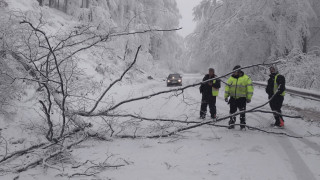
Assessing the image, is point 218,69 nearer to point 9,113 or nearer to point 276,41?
point 276,41

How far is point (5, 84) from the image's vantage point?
551 cm

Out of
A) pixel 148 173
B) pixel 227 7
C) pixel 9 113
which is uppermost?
pixel 227 7

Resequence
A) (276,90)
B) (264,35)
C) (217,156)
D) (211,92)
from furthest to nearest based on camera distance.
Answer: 1. (264,35)
2. (211,92)
3. (276,90)
4. (217,156)

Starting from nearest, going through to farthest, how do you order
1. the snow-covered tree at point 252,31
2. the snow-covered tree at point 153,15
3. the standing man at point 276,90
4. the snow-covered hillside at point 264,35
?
the standing man at point 276,90 → the snow-covered hillside at point 264,35 → the snow-covered tree at point 252,31 → the snow-covered tree at point 153,15

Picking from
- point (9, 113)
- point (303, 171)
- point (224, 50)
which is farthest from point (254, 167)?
point (224, 50)

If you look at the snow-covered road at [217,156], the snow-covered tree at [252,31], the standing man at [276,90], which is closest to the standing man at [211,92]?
the snow-covered road at [217,156]

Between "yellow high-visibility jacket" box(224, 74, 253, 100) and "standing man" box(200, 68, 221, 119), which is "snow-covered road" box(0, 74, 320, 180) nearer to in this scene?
"yellow high-visibility jacket" box(224, 74, 253, 100)

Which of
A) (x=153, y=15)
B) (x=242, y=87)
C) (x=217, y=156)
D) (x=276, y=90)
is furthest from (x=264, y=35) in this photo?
(x=153, y=15)

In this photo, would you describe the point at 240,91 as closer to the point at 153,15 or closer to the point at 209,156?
the point at 209,156

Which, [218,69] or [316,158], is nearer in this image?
[316,158]

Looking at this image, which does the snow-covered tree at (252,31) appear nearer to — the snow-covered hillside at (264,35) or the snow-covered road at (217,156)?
the snow-covered hillside at (264,35)

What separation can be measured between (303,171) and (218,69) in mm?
15759

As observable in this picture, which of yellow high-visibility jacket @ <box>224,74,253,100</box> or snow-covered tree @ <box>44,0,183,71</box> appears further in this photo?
snow-covered tree @ <box>44,0,183,71</box>

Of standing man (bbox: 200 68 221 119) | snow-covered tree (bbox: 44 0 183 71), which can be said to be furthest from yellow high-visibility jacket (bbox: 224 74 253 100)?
snow-covered tree (bbox: 44 0 183 71)
